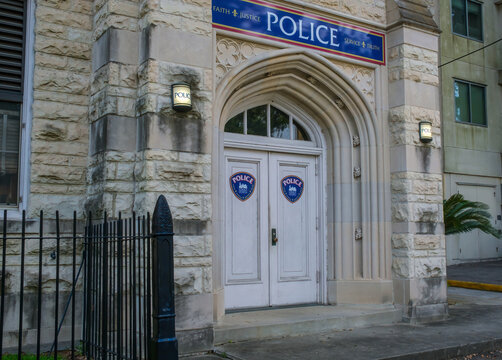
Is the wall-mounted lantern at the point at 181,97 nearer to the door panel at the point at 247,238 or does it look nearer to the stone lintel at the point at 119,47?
the stone lintel at the point at 119,47

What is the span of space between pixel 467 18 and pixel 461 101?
10.2ft

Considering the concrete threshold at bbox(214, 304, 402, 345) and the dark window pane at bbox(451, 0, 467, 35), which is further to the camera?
the dark window pane at bbox(451, 0, 467, 35)

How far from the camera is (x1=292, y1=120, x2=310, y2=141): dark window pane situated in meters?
8.99

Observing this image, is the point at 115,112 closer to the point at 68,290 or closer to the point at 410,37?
the point at 68,290

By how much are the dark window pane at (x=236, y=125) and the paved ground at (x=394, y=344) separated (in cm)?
323

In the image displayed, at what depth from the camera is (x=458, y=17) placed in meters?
18.5

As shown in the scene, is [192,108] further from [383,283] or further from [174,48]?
[383,283]

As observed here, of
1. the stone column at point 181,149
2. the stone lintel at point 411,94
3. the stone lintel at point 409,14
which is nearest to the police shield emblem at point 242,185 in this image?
the stone column at point 181,149

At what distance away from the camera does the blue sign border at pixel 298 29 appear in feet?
24.4

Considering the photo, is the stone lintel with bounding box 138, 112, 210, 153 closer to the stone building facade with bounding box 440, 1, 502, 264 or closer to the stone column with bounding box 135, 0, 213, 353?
the stone column with bounding box 135, 0, 213, 353

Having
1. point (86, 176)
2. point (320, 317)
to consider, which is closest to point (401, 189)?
point (320, 317)

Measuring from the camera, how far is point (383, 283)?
8383 millimetres

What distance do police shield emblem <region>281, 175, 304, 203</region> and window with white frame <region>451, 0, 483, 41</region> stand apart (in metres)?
12.4

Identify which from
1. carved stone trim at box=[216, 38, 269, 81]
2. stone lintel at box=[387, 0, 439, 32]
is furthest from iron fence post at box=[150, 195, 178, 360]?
stone lintel at box=[387, 0, 439, 32]
